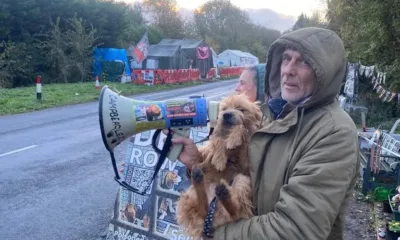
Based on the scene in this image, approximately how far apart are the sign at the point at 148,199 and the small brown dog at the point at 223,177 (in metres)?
1.20

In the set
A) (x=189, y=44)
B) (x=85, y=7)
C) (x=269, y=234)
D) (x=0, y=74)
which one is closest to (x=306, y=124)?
(x=269, y=234)

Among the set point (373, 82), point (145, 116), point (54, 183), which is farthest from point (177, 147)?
point (373, 82)

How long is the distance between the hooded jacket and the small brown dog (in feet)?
0.24

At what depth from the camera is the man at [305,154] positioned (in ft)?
5.05

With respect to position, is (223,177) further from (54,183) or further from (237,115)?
(54,183)

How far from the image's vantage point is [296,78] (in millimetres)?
1800

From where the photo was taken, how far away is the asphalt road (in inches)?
195

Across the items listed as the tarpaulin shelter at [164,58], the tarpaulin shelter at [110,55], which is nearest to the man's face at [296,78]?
the tarpaulin shelter at [110,55]

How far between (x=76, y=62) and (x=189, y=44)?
16.1 metres

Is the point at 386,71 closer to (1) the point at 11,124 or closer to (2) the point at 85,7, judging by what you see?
(1) the point at 11,124

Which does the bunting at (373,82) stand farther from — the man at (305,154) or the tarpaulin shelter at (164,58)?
the tarpaulin shelter at (164,58)

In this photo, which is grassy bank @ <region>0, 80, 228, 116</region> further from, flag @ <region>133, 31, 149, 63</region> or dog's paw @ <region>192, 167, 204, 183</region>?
dog's paw @ <region>192, 167, 204, 183</region>

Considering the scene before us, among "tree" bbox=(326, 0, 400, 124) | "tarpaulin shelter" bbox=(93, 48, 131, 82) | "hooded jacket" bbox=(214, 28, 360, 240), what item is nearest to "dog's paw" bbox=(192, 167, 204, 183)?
"hooded jacket" bbox=(214, 28, 360, 240)

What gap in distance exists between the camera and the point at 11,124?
11906 mm
